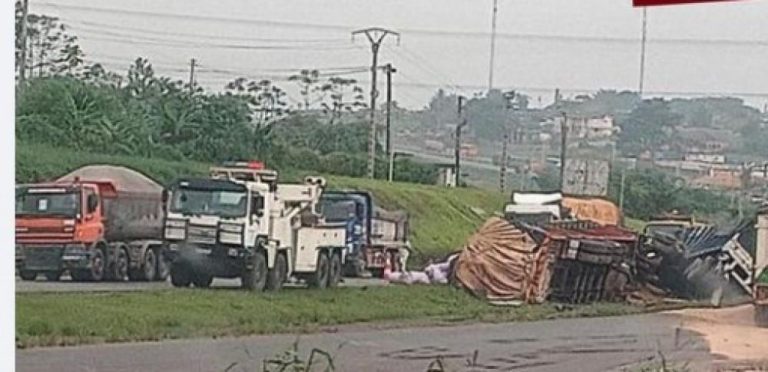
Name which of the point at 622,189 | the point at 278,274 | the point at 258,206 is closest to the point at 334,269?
the point at 278,274

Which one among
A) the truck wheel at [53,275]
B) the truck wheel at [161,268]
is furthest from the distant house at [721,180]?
the truck wheel at [53,275]

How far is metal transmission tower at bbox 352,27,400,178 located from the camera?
3.49m

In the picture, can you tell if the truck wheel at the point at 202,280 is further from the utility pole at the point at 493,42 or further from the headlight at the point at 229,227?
the utility pole at the point at 493,42

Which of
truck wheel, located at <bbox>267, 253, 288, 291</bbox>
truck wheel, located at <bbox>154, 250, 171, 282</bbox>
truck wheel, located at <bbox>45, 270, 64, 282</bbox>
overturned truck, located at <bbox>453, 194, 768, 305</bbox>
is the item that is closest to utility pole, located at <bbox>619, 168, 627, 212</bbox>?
overturned truck, located at <bbox>453, 194, 768, 305</bbox>

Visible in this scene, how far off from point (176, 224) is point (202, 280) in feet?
0.48

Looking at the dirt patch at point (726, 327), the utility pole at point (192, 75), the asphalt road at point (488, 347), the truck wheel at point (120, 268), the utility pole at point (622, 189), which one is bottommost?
the asphalt road at point (488, 347)

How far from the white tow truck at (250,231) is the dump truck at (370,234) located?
0.9 inches

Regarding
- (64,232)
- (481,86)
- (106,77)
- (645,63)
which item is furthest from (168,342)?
(645,63)

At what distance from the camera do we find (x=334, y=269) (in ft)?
11.7

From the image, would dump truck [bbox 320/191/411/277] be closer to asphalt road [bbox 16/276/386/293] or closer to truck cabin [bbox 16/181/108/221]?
asphalt road [bbox 16/276/386/293]

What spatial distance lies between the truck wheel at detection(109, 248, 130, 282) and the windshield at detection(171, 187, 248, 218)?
0.51 feet

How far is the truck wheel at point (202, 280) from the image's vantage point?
354 cm

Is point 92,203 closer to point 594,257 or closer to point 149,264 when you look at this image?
point 149,264

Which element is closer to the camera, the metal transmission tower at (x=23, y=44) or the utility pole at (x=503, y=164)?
the metal transmission tower at (x=23, y=44)
